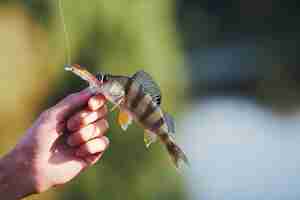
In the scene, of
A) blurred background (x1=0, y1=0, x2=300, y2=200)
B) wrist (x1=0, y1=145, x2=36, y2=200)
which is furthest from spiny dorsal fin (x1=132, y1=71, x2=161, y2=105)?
blurred background (x1=0, y1=0, x2=300, y2=200)

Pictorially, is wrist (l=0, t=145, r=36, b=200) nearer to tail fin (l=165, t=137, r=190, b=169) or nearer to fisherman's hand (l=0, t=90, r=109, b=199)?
fisherman's hand (l=0, t=90, r=109, b=199)

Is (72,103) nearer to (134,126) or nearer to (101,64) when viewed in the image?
(134,126)

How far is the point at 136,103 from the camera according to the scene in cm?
163

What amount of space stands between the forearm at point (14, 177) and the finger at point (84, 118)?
16 cm

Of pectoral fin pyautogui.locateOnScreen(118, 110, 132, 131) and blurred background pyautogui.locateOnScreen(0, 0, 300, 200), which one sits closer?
pectoral fin pyautogui.locateOnScreen(118, 110, 132, 131)

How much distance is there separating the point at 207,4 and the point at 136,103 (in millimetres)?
8202

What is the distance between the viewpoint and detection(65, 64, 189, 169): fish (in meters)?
1.59

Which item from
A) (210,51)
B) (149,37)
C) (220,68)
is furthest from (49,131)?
(210,51)

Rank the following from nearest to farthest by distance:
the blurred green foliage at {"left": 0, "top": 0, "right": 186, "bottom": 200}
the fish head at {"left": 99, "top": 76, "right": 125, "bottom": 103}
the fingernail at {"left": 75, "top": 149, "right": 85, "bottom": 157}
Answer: the fish head at {"left": 99, "top": 76, "right": 125, "bottom": 103}
the fingernail at {"left": 75, "top": 149, "right": 85, "bottom": 157}
the blurred green foliage at {"left": 0, "top": 0, "right": 186, "bottom": 200}

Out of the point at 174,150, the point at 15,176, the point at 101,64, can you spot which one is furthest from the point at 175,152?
the point at 101,64

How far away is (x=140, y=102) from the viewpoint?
1.62 m

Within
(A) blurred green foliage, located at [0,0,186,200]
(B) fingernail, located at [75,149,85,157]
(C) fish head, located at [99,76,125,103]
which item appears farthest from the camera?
(A) blurred green foliage, located at [0,0,186,200]

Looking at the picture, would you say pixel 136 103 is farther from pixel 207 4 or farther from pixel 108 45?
pixel 207 4

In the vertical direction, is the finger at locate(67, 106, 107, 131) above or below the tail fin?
above
